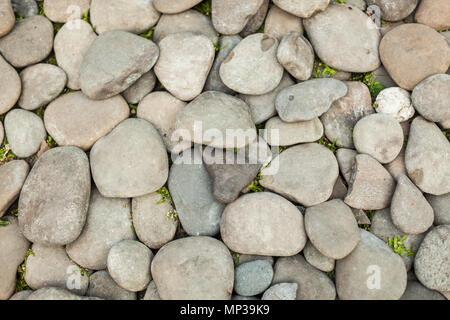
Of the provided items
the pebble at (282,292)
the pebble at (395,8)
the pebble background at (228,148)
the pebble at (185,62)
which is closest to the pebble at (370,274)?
the pebble background at (228,148)

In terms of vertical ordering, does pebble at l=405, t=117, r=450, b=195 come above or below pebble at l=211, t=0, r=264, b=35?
below

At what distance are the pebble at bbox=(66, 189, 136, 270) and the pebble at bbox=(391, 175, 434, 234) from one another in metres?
2.06

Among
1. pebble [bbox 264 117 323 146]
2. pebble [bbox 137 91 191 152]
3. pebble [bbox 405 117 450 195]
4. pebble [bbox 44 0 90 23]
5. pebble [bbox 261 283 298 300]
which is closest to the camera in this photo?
pebble [bbox 261 283 298 300]

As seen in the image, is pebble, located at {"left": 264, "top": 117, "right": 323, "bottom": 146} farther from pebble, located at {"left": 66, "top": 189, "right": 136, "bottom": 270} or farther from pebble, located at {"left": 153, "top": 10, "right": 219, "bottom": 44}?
pebble, located at {"left": 66, "top": 189, "right": 136, "bottom": 270}

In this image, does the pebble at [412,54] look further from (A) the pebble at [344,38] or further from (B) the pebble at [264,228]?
(B) the pebble at [264,228]

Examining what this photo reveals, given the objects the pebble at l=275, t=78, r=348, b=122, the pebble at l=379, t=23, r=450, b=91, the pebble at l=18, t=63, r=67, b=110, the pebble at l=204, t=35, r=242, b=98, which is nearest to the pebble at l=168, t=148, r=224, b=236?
the pebble at l=204, t=35, r=242, b=98

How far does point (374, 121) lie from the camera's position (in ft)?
9.86

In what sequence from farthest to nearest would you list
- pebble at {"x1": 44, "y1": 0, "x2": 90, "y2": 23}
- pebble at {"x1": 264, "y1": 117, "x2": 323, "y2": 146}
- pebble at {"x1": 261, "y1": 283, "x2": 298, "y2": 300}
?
pebble at {"x1": 44, "y1": 0, "x2": 90, "y2": 23}, pebble at {"x1": 264, "y1": 117, "x2": 323, "y2": 146}, pebble at {"x1": 261, "y1": 283, "x2": 298, "y2": 300}

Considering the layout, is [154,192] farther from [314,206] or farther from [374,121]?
[374,121]

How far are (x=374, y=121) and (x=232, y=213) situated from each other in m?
1.35

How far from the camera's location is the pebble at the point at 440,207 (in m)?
2.96

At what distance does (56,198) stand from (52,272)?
0.59 metres

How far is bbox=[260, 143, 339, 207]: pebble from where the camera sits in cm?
297

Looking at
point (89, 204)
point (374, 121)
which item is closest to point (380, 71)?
point (374, 121)
